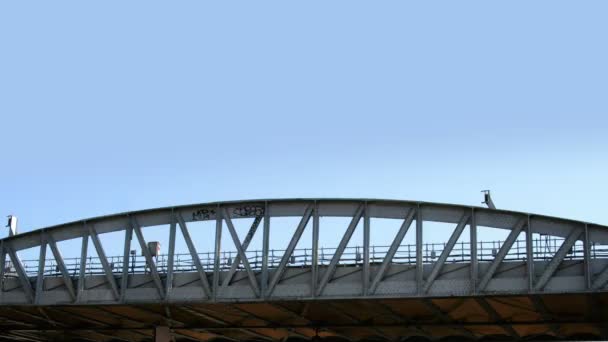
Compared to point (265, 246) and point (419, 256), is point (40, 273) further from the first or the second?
point (419, 256)

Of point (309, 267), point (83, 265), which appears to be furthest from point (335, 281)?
point (83, 265)

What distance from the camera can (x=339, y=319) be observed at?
39.4 meters

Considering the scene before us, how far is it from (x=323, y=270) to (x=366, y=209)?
276cm

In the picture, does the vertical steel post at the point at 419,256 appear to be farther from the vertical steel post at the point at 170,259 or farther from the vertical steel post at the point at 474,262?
the vertical steel post at the point at 170,259

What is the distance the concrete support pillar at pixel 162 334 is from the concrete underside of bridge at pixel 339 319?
0.13 metres

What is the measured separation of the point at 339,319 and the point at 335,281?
5887 mm

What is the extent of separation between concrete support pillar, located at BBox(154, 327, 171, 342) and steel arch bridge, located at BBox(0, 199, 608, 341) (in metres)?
0.05

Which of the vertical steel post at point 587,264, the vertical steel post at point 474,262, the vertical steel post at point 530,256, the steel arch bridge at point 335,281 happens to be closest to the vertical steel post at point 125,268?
the steel arch bridge at point 335,281

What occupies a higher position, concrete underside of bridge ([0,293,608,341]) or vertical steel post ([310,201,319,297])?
vertical steel post ([310,201,319,297])

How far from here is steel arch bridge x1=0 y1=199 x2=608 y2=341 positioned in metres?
32.0

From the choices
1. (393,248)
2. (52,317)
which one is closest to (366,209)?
(393,248)

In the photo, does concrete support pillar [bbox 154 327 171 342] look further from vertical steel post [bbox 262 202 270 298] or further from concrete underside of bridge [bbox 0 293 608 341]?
vertical steel post [bbox 262 202 270 298]

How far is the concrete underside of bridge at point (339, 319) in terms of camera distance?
114 feet

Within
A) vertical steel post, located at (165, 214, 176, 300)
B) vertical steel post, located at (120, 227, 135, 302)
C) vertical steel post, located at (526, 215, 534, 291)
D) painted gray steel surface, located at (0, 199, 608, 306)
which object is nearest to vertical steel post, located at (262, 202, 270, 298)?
painted gray steel surface, located at (0, 199, 608, 306)
